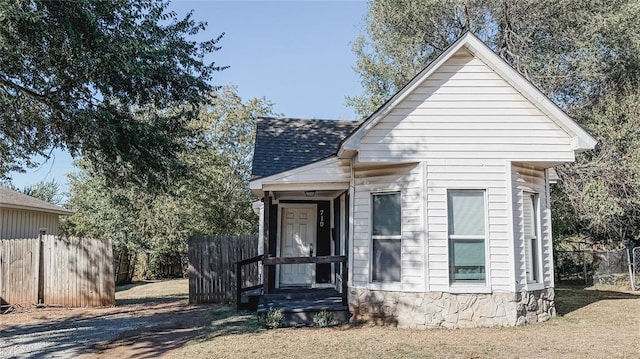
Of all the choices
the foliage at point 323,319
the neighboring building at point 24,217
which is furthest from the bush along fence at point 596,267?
the neighboring building at point 24,217

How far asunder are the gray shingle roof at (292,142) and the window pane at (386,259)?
268cm

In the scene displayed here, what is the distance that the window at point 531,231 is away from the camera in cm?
883

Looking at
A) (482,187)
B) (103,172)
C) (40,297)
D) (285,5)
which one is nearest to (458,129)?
(482,187)

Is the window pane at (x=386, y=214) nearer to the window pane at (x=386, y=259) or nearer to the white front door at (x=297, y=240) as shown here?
the window pane at (x=386, y=259)

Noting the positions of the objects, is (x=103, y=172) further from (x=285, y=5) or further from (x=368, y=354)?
(x=368, y=354)

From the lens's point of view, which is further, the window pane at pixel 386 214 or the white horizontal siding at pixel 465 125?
the window pane at pixel 386 214

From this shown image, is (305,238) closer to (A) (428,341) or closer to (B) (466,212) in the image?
(B) (466,212)

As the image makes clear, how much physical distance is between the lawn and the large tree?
22.5 ft

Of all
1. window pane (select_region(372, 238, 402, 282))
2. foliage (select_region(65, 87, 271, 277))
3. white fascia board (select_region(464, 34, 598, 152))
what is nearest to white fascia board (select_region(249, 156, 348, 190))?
window pane (select_region(372, 238, 402, 282))

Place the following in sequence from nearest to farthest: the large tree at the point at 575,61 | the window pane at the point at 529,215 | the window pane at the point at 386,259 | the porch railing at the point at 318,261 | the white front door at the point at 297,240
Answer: the window pane at the point at 386,259 < the window pane at the point at 529,215 < the porch railing at the point at 318,261 < the white front door at the point at 297,240 < the large tree at the point at 575,61

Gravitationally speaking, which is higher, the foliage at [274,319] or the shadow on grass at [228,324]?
the foliage at [274,319]

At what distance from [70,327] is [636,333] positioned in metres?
10.6

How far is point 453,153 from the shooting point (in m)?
8.61

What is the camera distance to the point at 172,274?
84.5 feet
